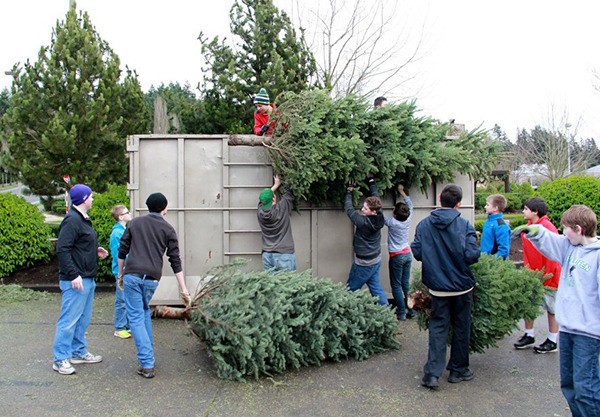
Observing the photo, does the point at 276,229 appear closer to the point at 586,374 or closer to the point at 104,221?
the point at 104,221

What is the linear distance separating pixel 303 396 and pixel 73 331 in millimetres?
2329

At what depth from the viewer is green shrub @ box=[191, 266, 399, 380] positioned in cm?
486

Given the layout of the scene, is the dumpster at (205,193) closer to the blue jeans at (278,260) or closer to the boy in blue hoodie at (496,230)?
the blue jeans at (278,260)

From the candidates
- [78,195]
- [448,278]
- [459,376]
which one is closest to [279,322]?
[448,278]

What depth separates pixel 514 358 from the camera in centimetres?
572

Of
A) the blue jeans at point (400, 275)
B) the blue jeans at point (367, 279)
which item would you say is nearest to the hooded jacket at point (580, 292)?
the blue jeans at point (367, 279)

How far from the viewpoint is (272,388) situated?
4852mm

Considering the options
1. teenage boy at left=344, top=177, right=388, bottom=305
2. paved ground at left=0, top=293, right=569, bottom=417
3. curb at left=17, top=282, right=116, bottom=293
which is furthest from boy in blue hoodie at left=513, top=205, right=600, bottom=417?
curb at left=17, top=282, right=116, bottom=293

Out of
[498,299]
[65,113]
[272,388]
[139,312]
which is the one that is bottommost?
[272,388]

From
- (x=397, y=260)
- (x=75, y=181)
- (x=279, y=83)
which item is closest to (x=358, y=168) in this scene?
(x=397, y=260)

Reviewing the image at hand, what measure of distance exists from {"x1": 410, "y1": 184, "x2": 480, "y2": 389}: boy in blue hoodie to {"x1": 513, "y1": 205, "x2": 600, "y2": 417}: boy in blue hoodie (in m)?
0.96

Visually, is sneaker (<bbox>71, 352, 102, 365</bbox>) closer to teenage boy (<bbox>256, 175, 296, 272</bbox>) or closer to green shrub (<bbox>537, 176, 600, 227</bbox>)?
teenage boy (<bbox>256, 175, 296, 272</bbox>)

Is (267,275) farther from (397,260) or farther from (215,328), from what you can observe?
(397,260)

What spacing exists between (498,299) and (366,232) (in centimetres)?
197
